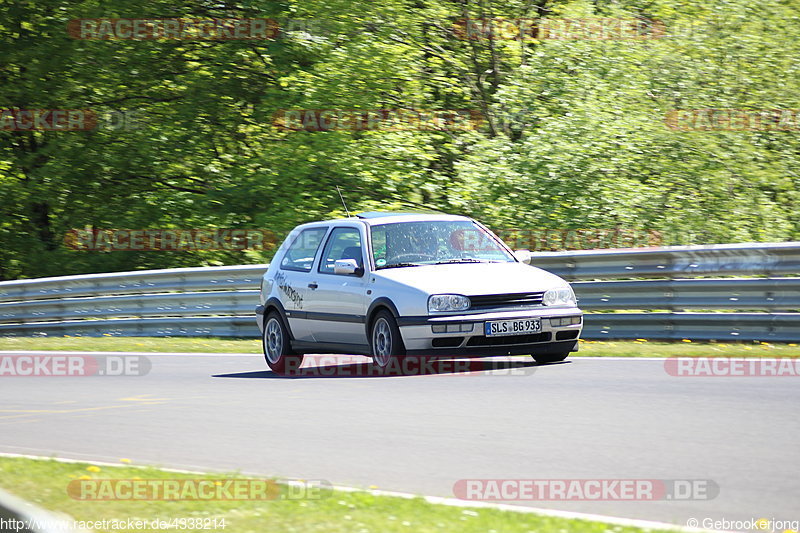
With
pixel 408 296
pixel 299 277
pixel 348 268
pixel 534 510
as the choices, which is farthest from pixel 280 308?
pixel 534 510

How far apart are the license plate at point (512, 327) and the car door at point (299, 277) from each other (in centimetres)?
250

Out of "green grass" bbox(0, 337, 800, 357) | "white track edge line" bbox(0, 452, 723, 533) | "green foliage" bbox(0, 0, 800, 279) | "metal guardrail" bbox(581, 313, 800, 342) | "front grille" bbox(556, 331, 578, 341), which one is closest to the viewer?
"white track edge line" bbox(0, 452, 723, 533)

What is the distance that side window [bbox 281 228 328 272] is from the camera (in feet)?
44.8

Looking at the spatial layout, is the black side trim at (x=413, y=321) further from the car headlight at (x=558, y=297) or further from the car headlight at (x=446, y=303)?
the car headlight at (x=558, y=297)

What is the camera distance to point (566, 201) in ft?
66.9

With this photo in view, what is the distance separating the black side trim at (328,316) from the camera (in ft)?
40.7

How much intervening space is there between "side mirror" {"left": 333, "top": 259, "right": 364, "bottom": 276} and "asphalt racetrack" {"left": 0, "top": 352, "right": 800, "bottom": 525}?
1074mm

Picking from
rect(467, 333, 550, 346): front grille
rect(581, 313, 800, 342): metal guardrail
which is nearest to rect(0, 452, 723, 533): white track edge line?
rect(467, 333, 550, 346): front grille

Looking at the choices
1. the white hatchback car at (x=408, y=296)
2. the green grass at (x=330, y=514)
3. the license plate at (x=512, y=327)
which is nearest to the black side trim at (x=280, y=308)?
the white hatchback car at (x=408, y=296)

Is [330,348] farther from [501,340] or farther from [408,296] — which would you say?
[501,340]

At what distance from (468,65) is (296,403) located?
47.8 feet

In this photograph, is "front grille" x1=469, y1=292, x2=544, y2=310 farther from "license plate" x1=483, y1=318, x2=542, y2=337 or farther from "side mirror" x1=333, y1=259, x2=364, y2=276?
"side mirror" x1=333, y1=259, x2=364, y2=276

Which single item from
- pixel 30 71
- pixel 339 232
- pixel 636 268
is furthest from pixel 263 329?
pixel 30 71

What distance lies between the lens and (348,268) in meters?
12.5
